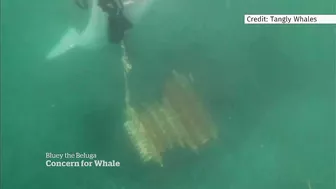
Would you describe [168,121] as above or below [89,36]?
below

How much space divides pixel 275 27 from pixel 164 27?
14.0 inches

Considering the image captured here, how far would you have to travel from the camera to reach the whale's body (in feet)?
4.60

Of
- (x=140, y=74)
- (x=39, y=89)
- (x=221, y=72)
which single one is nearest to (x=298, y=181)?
(x=221, y=72)

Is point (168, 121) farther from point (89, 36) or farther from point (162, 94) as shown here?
point (89, 36)

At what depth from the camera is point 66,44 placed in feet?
4.60

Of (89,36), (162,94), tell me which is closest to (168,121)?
(162,94)

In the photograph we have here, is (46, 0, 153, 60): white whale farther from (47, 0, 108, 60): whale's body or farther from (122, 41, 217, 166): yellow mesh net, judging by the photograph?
(122, 41, 217, 166): yellow mesh net

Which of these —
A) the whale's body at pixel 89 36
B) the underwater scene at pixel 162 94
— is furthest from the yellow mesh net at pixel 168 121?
the whale's body at pixel 89 36

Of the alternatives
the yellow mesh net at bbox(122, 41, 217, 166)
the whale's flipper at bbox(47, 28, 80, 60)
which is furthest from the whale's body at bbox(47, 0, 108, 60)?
the yellow mesh net at bbox(122, 41, 217, 166)

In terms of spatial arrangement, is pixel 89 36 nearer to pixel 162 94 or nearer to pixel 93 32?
pixel 93 32

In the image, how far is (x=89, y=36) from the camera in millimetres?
1406

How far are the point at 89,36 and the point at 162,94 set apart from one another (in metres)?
0.30

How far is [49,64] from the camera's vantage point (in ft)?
4.61

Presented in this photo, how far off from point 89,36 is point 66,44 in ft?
0.26
